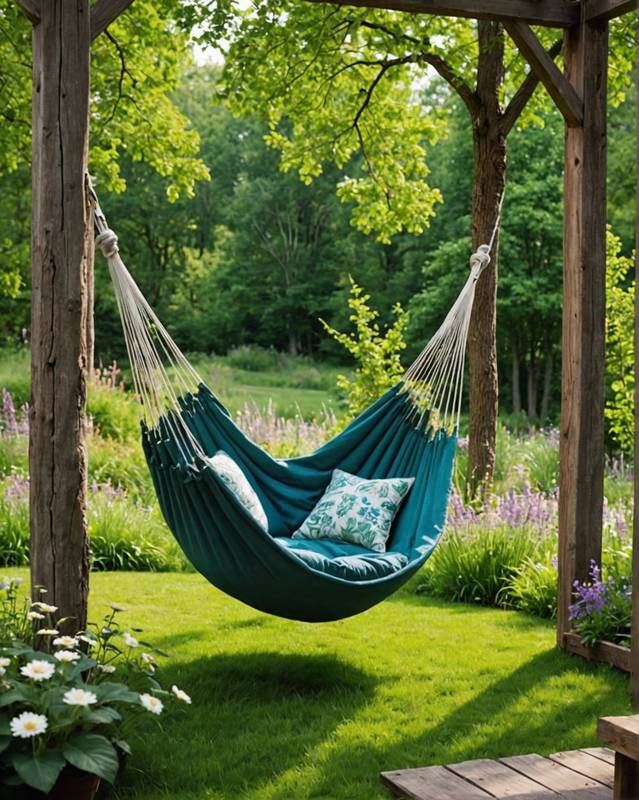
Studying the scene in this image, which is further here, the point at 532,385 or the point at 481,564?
the point at 532,385

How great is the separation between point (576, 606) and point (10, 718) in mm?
1974

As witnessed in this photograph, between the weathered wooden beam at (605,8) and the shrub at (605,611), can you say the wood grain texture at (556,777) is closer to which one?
the shrub at (605,611)

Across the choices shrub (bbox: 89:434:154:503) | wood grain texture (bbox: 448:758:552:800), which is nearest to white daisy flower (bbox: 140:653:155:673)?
wood grain texture (bbox: 448:758:552:800)

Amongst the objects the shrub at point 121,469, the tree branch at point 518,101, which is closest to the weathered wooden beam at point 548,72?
the tree branch at point 518,101

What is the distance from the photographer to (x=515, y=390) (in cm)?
1190

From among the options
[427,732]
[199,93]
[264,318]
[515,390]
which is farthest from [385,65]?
[199,93]

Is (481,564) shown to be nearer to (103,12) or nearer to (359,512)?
(359,512)

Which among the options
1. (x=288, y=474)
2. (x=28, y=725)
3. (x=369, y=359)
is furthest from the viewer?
(x=369, y=359)

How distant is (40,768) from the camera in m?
1.88

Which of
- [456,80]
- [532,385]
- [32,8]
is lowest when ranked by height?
[532,385]

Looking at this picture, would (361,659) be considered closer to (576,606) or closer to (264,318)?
(576,606)

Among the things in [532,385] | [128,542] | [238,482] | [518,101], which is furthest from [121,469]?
[532,385]

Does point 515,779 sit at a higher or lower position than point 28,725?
lower

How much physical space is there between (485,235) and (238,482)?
2387mm
